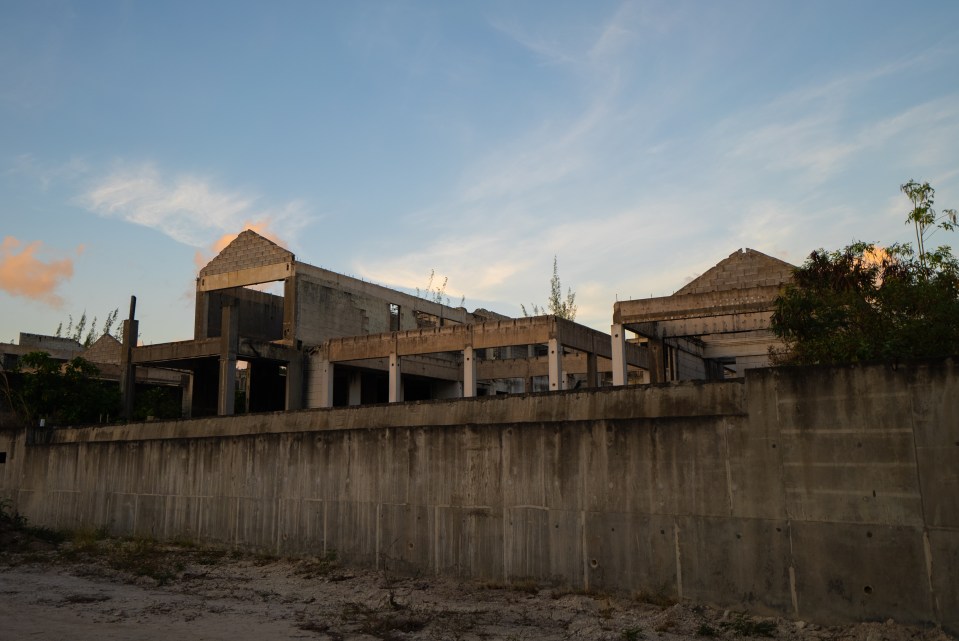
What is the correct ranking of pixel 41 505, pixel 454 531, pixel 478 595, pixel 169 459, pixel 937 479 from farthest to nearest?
pixel 41 505, pixel 169 459, pixel 454 531, pixel 478 595, pixel 937 479

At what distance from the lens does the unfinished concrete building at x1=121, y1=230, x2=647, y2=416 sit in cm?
3069

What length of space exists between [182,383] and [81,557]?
31759 millimetres

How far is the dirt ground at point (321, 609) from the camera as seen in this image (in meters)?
9.71

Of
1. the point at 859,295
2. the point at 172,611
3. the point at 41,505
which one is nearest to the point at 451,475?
the point at 172,611

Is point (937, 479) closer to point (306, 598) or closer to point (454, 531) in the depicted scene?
point (454, 531)

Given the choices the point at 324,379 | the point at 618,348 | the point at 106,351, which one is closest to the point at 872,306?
the point at 618,348

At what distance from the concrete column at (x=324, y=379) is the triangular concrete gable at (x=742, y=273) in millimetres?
16513

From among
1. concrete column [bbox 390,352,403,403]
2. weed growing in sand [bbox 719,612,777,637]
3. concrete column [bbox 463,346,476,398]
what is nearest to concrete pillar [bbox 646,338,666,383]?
concrete column [bbox 463,346,476,398]

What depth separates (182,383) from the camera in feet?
157

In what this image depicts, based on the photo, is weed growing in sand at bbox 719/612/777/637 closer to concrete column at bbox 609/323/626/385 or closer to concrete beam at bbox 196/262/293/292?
concrete column at bbox 609/323/626/385

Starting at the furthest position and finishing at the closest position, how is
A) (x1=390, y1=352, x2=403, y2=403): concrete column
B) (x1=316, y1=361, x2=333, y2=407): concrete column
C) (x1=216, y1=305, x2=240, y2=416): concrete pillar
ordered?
(x1=316, y1=361, x2=333, y2=407): concrete column → (x1=216, y1=305, x2=240, y2=416): concrete pillar → (x1=390, y1=352, x2=403, y2=403): concrete column

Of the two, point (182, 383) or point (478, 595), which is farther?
point (182, 383)

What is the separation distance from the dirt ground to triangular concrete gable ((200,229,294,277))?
2266 centimetres

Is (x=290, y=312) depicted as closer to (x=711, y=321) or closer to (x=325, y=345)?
(x=325, y=345)
